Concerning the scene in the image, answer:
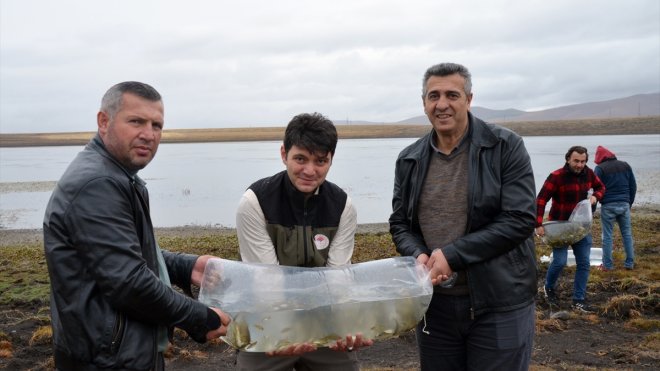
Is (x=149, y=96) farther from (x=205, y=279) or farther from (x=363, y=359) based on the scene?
(x=363, y=359)

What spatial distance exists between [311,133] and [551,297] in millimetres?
5736

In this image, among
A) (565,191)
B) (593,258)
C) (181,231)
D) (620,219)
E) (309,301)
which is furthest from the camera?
(181,231)

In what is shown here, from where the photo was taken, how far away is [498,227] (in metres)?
3.19

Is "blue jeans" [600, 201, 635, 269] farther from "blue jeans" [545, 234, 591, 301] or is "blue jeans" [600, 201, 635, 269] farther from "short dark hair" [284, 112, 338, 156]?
"short dark hair" [284, 112, 338, 156]

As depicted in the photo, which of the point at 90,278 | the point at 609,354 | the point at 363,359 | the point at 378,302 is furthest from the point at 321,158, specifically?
the point at 609,354

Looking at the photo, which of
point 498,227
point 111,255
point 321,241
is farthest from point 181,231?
point 111,255

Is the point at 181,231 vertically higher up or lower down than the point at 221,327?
lower down

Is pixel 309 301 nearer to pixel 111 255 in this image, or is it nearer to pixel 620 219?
pixel 111 255

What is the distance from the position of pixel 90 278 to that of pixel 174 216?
18.9 m

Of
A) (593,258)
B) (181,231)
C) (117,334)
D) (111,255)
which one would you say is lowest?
(181,231)

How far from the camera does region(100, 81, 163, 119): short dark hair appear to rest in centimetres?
263

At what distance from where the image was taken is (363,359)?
20.0ft

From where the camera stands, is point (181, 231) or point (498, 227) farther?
point (181, 231)

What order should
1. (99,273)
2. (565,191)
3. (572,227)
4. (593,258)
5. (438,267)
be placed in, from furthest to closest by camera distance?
1. (593,258)
2. (565,191)
3. (572,227)
4. (438,267)
5. (99,273)
